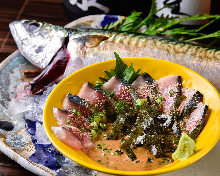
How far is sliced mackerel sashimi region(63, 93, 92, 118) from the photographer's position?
1384mm

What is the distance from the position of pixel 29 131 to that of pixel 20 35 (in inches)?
29.1

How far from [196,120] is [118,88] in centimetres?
36

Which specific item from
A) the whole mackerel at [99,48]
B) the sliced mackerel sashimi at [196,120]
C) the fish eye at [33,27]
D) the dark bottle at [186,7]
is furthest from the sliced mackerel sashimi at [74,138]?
the dark bottle at [186,7]

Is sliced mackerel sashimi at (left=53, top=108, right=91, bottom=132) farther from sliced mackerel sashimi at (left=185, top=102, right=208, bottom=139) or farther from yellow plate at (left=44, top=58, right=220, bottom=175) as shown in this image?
sliced mackerel sashimi at (left=185, top=102, right=208, bottom=139)

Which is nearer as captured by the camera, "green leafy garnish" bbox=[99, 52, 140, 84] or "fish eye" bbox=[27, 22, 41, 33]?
"green leafy garnish" bbox=[99, 52, 140, 84]

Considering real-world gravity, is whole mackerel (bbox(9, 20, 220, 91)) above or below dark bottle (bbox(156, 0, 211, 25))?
below

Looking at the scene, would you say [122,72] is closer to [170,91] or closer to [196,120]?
[170,91]

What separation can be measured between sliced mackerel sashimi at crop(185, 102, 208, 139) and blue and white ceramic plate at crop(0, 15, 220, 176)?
0.16 meters

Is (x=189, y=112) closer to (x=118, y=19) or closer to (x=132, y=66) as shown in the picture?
(x=132, y=66)

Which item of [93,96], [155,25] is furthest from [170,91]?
[155,25]

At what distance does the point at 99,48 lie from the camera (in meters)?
1.82

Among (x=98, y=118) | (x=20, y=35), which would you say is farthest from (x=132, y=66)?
(x=20, y=35)

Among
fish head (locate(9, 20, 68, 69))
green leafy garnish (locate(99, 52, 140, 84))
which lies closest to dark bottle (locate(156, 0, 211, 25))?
fish head (locate(9, 20, 68, 69))

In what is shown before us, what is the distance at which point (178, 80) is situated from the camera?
4.80ft
